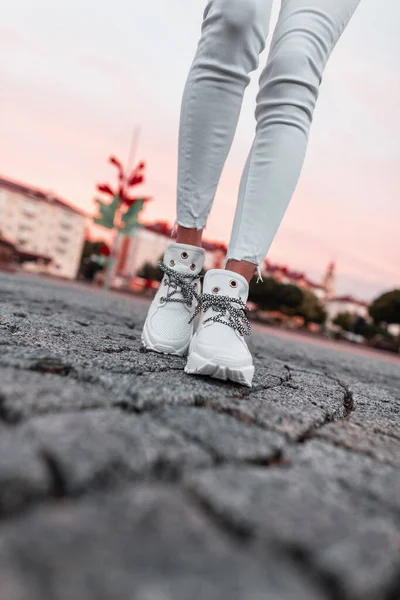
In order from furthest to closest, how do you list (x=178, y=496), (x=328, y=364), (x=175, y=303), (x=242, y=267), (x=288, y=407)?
1. (x=328, y=364)
2. (x=175, y=303)
3. (x=242, y=267)
4. (x=288, y=407)
5. (x=178, y=496)

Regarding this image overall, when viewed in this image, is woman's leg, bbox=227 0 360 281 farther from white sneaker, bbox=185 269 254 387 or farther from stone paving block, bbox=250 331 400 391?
stone paving block, bbox=250 331 400 391

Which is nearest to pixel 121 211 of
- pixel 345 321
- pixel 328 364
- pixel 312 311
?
pixel 328 364

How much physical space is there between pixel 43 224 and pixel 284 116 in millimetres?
53563

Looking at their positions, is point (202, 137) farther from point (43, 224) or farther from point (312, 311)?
point (43, 224)

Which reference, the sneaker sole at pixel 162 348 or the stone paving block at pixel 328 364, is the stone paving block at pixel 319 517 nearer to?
the sneaker sole at pixel 162 348

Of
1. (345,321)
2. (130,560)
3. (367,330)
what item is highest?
(130,560)

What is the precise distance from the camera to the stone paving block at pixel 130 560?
34 cm

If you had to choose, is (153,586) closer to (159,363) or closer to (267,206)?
(159,363)

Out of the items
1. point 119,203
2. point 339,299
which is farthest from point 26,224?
point 339,299

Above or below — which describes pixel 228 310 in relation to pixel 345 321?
above

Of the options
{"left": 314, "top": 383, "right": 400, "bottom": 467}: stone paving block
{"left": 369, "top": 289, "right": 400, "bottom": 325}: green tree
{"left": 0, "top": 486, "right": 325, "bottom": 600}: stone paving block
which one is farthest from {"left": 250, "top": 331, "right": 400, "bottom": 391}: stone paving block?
{"left": 369, "top": 289, "right": 400, "bottom": 325}: green tree

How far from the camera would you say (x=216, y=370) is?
104 centimetres

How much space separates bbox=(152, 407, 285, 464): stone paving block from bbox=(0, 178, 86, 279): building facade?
49.8 metres

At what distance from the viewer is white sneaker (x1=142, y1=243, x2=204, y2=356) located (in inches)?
53.4
